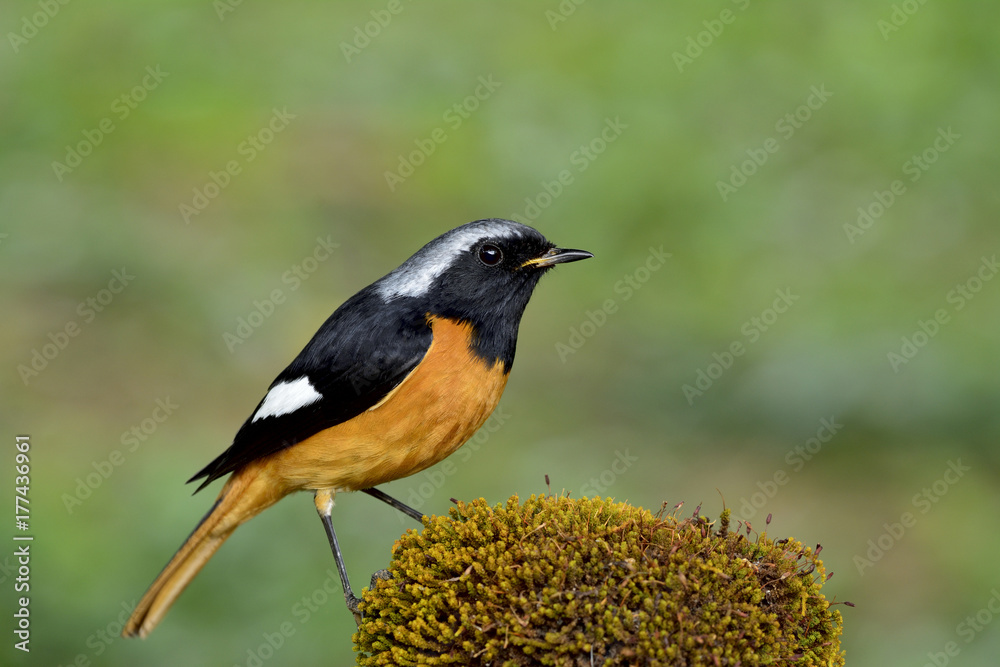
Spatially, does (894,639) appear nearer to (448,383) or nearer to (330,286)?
(448,383)

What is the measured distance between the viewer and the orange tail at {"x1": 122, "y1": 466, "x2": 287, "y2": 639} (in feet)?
15.3

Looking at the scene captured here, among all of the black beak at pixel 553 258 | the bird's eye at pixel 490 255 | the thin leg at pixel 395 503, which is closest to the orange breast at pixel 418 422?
the thin leg at pixel 395 503

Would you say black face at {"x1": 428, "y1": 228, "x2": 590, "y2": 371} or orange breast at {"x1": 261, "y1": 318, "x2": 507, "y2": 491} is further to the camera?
black face at {"x1": 428, "y1": 228, "x2": 590, "y2": 371}

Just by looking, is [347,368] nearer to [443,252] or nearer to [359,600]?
[443,252]

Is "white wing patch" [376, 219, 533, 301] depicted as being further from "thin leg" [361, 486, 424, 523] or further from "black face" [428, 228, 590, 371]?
"thin leg" [361, 486, 424, 523]

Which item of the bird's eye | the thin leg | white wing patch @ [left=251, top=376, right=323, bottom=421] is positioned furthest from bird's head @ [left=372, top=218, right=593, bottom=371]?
the thin leg

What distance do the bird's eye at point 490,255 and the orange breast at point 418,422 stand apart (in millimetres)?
371

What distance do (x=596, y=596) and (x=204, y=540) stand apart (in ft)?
7.78

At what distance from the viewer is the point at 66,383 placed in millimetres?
8727

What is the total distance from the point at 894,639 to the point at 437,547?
4097 mm

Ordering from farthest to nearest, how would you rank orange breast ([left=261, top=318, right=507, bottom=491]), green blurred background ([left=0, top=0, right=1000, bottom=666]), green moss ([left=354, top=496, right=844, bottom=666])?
green blurred background ([left=0, top=0, right=1000, bottom=666]) → orange breast ([left=261, top=318, right=507, bottom=491]) → green moss ([left=354, top=496, right=844, bottom=666])

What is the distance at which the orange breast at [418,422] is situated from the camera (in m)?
4.22

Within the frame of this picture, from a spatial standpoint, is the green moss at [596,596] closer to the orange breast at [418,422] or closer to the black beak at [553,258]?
the orange breast at [418,422]

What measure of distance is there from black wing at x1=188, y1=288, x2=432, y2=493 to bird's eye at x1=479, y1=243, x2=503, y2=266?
1.36 feet
